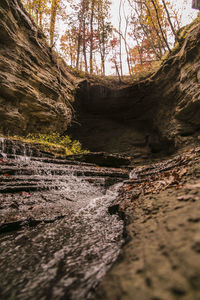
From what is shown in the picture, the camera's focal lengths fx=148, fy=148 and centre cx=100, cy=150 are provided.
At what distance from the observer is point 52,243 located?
5.52 ft

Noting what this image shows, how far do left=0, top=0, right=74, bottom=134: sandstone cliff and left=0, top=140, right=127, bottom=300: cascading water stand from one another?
19.9ft

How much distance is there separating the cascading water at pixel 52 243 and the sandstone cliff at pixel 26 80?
606 cm

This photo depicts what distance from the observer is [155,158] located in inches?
518

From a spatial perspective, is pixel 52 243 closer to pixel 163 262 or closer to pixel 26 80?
pixel 163 262

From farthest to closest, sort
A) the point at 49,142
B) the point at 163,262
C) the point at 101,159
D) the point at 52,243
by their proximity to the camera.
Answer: the point at 49,142 → the point at 101,159 → the point at 52,243 → the point at 163,262

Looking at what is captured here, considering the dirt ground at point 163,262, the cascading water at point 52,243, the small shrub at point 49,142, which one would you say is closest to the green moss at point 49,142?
the small shrub at point 49,142

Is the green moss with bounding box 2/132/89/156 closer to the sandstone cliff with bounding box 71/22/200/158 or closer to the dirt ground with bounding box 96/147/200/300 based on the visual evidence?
the sandstone cliff with bounding box 71/22/200/158

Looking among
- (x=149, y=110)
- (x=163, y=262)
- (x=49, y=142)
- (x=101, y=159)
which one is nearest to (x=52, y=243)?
(x=163, y=262)

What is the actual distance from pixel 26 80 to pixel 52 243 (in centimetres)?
939

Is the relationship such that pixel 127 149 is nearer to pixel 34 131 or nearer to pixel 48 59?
pixel 34 131

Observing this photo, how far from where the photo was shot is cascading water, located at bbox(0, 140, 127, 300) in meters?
1.05

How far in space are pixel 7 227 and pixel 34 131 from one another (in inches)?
352

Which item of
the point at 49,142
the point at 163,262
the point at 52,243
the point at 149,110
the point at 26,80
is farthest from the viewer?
the point at 149,110

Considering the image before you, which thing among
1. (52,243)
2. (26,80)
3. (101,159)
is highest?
(26,80)
